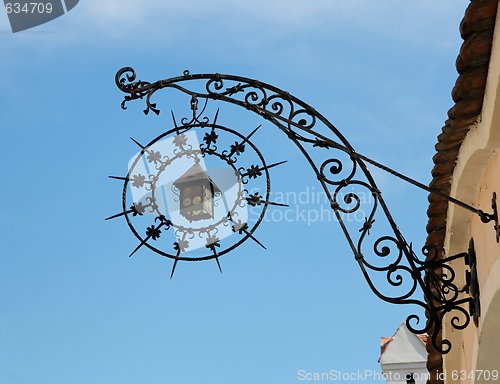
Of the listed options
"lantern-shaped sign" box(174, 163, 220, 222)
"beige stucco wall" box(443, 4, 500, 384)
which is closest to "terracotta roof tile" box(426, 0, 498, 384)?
"beige stucco wall" box(443, 4, 500, 384)

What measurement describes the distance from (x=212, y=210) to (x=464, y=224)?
5.08 feet

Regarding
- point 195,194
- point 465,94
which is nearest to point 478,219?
point 465,94

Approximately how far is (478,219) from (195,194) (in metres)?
1.61

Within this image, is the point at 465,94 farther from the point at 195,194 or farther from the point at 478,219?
the point at 195,194

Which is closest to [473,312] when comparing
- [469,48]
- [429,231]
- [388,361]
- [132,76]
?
[429,231]

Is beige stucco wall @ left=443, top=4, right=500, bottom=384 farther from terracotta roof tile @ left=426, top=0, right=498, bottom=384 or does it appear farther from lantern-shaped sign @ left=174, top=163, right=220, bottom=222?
lantern-shaped sign @ left=174, top=163, right=220, bottom=222

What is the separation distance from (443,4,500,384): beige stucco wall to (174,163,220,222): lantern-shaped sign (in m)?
1.42

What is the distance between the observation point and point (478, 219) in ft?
18.5

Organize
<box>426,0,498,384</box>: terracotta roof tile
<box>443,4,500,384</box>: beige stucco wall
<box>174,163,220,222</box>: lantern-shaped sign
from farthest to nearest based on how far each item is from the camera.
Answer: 1. <box>174,163,220,222</box>: lantern-shaped sign
2. <box>443,4,500,384</box>: beige stucco wall
3. <box>426,0,498,384</box>: terracotta roof tile

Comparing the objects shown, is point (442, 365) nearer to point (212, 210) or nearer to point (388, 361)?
point (212, 210)

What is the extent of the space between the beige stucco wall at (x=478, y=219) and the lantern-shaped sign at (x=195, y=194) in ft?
4.65

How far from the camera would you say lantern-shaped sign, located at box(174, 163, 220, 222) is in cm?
565

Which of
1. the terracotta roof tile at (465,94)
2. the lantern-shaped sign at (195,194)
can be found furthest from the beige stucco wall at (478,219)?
the lantern-shaped sign at (195,194)

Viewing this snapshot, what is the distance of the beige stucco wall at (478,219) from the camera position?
4.82 metres
